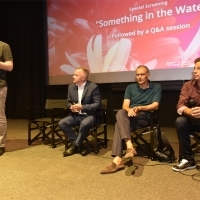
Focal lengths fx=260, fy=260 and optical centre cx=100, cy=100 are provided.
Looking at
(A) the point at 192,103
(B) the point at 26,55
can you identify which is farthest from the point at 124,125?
(B) the point at 26,55

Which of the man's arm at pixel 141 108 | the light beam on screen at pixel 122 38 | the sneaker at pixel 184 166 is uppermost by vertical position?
the light beam on screen at pixel 122 38

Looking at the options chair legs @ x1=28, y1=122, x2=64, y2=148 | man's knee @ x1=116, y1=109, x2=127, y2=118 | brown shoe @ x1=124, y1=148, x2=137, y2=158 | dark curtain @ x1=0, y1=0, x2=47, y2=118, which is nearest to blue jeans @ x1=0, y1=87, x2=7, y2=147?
chair legs @ x1=28, y1=122, x2=64, y2=148

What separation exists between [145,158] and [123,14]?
265 cm

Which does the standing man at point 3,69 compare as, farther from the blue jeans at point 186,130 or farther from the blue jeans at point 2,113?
the blue jeans at point 186,130

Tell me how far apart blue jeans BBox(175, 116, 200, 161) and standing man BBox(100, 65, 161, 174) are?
1.27 ft

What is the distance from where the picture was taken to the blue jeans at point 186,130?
241 cm

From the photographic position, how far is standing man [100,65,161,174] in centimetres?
244

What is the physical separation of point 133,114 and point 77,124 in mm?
826

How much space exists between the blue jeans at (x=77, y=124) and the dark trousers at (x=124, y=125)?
17.9 inches

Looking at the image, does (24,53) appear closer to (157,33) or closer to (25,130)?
(25,130)

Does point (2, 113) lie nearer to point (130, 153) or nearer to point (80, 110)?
point (80, 110)

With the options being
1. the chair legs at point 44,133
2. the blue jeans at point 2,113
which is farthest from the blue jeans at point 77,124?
the blue jeans at point 2,113

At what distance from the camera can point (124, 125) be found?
8.39 ft

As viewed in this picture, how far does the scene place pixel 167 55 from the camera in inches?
163
